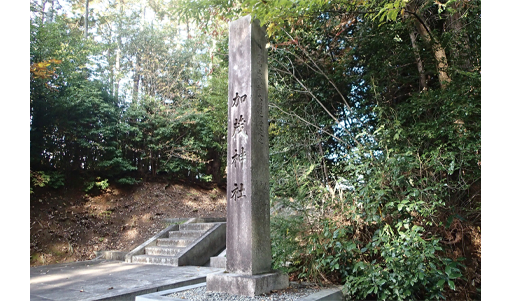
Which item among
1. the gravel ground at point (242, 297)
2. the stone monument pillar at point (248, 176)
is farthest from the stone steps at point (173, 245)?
the stone monument pillar at point (248, 176)

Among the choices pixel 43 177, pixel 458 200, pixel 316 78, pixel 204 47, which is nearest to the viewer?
pixel 458 200

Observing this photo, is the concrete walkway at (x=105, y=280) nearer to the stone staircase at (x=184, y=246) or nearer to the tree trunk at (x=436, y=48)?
the stone staircase at (x=184, y=246)

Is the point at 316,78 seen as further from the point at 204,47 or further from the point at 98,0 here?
the point at 98,0

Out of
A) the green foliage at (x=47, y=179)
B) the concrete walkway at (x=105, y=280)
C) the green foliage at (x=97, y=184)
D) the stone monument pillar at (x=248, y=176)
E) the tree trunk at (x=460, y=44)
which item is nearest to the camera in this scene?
the stone monument pillar at (x=248, y=176)

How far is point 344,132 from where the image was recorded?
19.6 feet

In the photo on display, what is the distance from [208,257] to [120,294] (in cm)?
309

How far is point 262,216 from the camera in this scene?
3.76 meters

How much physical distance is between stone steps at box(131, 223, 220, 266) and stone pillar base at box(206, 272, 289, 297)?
2896 millimetres

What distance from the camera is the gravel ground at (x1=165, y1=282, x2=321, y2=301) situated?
3354mm

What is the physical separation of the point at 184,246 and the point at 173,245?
34 cm

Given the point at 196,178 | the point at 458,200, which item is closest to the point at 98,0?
the point at 196,178

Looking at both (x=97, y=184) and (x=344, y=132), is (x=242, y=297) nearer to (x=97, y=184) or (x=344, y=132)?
(x=344, y=132)

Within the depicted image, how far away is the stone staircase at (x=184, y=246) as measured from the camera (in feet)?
21.5

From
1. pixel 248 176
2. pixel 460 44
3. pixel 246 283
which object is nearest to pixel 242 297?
pixel 246 283
